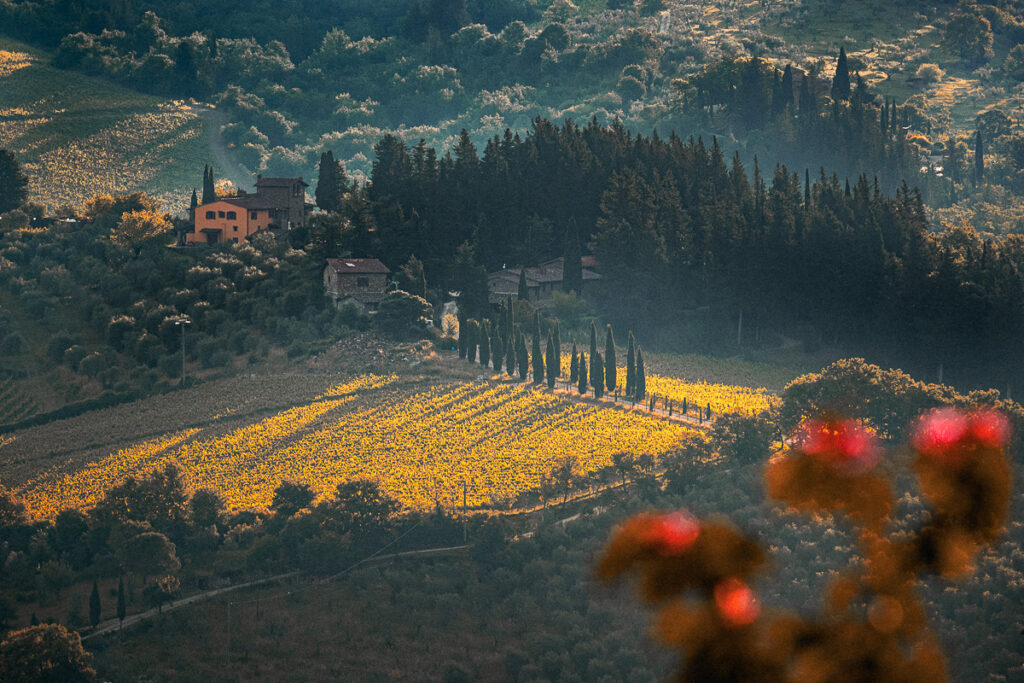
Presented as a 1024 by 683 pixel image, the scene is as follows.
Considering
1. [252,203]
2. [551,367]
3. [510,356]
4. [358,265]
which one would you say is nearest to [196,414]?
[358,265]

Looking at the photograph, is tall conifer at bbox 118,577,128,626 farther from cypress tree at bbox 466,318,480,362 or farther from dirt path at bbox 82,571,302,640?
cypress tree at bbox 466,318,480,362

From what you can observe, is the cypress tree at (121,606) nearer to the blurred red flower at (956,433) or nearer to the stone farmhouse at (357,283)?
the stone farmhouse at (357,283)

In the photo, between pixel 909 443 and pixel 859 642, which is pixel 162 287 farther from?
pixel 859 642

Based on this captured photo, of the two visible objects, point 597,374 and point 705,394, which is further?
point 705,394

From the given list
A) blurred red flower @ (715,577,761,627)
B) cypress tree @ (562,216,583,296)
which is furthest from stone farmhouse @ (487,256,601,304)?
blurred red flower @ (715,577,761,627)

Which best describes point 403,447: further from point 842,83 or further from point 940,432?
point 842,83

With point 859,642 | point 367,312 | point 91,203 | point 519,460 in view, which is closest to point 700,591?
point 859,642
